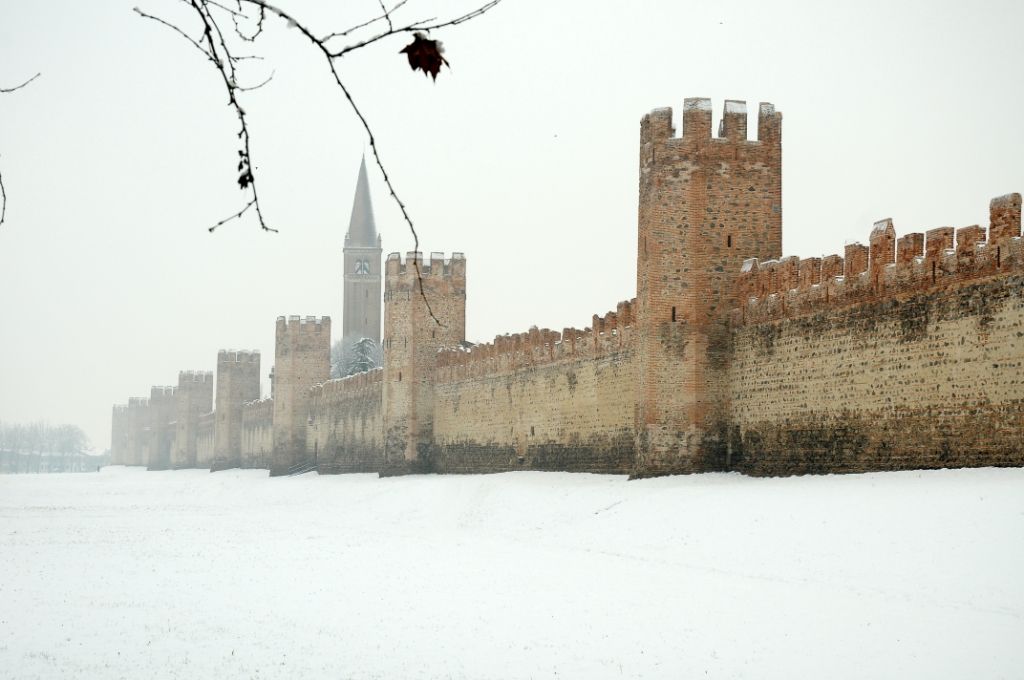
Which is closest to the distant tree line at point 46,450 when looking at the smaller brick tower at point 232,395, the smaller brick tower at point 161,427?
the smaller brick tower at point 161,427

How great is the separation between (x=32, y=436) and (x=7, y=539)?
5555 inches

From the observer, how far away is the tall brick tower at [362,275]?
93.6m

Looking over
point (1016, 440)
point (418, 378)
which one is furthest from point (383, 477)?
point (1016, 440)

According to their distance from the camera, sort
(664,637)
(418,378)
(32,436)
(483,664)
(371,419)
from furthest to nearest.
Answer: (32,436), (371,419), (418,378), (664,637), (483,664)

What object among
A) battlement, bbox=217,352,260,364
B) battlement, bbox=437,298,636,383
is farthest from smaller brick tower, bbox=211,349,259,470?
battlement, bbox=437,298,636,383

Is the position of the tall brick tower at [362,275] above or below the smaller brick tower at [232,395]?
above

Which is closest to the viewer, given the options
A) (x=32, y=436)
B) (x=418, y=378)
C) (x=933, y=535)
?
(x=933, y=535)

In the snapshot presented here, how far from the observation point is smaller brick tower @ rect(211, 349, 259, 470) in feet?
195

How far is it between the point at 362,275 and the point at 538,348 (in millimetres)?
66661

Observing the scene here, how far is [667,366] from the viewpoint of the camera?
2106 centimetres

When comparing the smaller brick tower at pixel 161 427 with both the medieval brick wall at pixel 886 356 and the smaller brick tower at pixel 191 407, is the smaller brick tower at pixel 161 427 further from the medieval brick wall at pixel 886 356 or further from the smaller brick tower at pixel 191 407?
the medieval brick wall at pixel 886 356

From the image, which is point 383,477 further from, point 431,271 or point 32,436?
point 32,436

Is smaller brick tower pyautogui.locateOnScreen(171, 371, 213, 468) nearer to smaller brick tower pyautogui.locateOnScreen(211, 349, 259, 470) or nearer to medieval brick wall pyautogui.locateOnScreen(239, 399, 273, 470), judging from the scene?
smaller brick tower pyautogui.locateOnScreen(211, 349, 259, 470)

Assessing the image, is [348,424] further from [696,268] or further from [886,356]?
[886,356]
